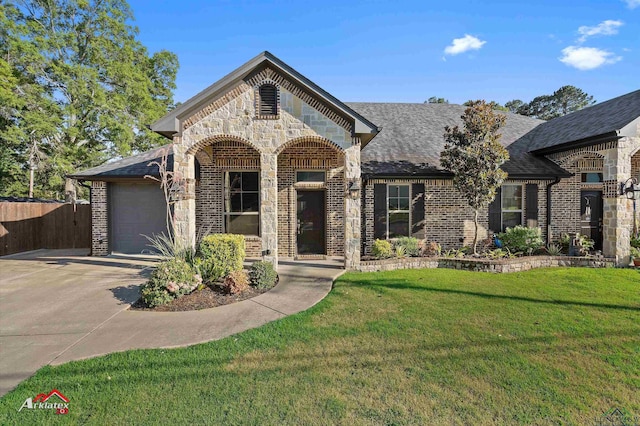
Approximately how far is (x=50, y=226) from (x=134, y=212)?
4617 mm

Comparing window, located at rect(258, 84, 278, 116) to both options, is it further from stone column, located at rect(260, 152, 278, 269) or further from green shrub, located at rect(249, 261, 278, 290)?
green shrub, located at rect(249, 261, 278, 290)

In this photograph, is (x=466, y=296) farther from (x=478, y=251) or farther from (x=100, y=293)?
(x=100, y=293)

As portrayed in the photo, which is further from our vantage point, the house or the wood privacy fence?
the wood privacy fence

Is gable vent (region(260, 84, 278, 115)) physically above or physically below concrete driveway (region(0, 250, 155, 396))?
above

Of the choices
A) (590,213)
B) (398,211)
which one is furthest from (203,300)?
(590,213)

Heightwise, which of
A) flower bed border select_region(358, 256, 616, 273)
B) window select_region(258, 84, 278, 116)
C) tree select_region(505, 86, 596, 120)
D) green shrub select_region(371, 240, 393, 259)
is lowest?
flower bed border select_region(358, 256, 616, 273)

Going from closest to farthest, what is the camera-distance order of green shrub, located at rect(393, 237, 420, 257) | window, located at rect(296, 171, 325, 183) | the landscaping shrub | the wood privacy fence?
the landscaping shrub, green shrub, located at rect(393, 237, 420, 257), window, located at rect(296, 171, 325, 183), the wood privacy fence

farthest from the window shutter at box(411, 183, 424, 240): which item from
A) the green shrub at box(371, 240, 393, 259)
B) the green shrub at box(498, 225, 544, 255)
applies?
the green shrub at box(498, 225, 544, 255)

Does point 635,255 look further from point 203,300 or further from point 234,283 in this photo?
point 203,300

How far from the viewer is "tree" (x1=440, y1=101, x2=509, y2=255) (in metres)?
8.97

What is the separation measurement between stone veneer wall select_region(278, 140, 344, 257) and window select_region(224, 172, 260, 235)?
84 cm

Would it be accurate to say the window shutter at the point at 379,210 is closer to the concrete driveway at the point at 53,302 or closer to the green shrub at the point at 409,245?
the green shrub at the point at 409,245

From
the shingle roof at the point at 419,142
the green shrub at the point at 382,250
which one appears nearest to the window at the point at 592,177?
the shingle roof at the point at 419,142

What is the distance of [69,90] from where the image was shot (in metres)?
18.1
